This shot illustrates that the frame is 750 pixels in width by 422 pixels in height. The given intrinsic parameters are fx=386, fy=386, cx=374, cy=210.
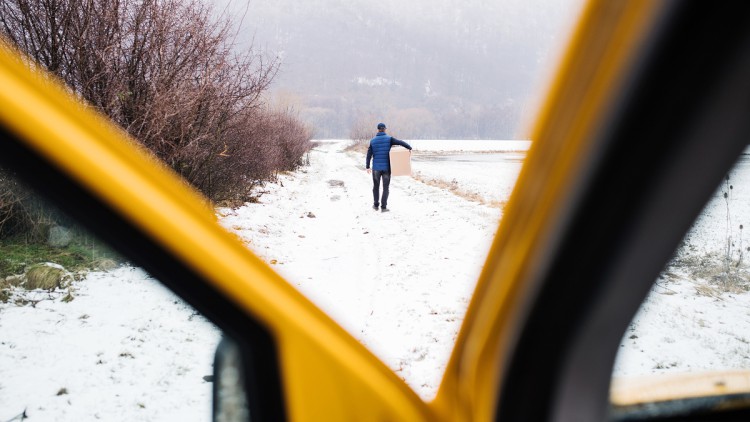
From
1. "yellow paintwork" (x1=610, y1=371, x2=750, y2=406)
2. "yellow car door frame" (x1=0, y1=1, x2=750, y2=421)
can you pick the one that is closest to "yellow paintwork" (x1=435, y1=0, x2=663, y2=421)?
"yellow car door frame" (x1=0, y1=1, x2=750, y2=421)

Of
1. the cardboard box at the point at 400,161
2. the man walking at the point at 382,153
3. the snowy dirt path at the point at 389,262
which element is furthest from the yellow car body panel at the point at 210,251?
the man walking at the point at 382,153

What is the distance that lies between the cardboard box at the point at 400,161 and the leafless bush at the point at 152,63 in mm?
3140

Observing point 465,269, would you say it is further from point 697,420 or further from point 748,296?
point 697,420

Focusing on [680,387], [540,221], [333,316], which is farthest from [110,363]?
[680,387]

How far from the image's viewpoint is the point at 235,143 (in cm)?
945

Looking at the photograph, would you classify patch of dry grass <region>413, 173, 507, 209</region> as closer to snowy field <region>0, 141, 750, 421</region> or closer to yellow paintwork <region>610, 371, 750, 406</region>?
snowy field <region>0, 141, 750, 421</region>

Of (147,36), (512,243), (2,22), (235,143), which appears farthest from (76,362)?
(235,143)

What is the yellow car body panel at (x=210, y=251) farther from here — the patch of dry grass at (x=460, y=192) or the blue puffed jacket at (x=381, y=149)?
the patch of dry grass at (x=460, y=192)

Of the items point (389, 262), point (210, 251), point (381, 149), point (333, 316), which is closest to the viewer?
point (210, 251)

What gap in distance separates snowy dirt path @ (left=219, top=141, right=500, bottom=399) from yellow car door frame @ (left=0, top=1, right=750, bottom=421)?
156mm

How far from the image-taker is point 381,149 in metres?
8.98

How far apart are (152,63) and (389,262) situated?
14.1 ft

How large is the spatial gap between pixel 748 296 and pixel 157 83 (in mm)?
6508

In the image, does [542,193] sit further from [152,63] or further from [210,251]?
[152,63]
